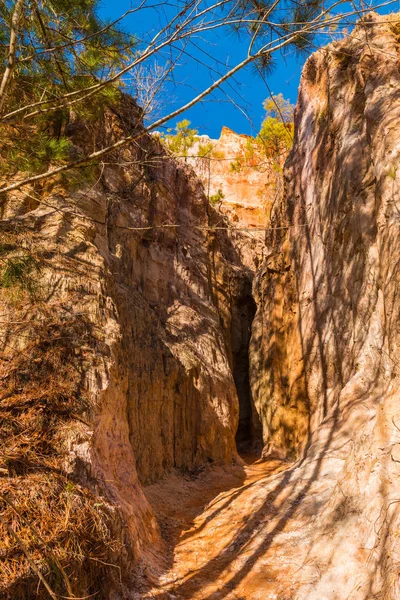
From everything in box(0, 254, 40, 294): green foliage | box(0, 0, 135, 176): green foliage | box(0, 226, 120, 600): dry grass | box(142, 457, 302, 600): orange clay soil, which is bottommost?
box(142, 457, 302, 600): orange clay soil

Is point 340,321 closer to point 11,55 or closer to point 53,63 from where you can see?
point 53,63

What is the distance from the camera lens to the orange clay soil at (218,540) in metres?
4.54

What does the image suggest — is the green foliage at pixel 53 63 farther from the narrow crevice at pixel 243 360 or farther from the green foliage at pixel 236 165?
the narrow crevice at pixel 243 360

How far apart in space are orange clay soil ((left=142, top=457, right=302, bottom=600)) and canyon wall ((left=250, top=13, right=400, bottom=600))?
0.36 metres

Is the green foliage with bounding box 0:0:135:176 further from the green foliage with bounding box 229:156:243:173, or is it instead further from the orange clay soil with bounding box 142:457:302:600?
the orange clay soil with bounding box 142:457:302:600

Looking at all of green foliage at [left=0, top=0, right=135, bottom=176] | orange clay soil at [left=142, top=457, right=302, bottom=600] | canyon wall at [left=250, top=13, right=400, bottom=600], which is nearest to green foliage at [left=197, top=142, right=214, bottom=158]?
green foliage at [left=0, top=0, right=135, bottom=176]

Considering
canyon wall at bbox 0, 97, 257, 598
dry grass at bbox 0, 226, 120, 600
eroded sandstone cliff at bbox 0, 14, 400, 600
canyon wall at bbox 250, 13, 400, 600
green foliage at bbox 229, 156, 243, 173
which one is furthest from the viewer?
canyon wall at bbox 0, 97, 257, 598

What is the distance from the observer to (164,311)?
438 inches

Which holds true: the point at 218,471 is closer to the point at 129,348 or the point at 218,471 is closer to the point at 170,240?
the point at 129,348

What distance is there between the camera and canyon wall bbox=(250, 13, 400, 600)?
416cm

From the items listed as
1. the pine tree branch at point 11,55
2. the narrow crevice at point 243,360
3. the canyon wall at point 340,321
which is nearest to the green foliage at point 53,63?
the pine tree branch at point 11,55

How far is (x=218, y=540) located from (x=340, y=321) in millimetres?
4407

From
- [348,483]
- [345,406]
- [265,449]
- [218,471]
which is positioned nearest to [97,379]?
[348,483]

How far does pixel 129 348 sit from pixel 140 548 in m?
4.17
